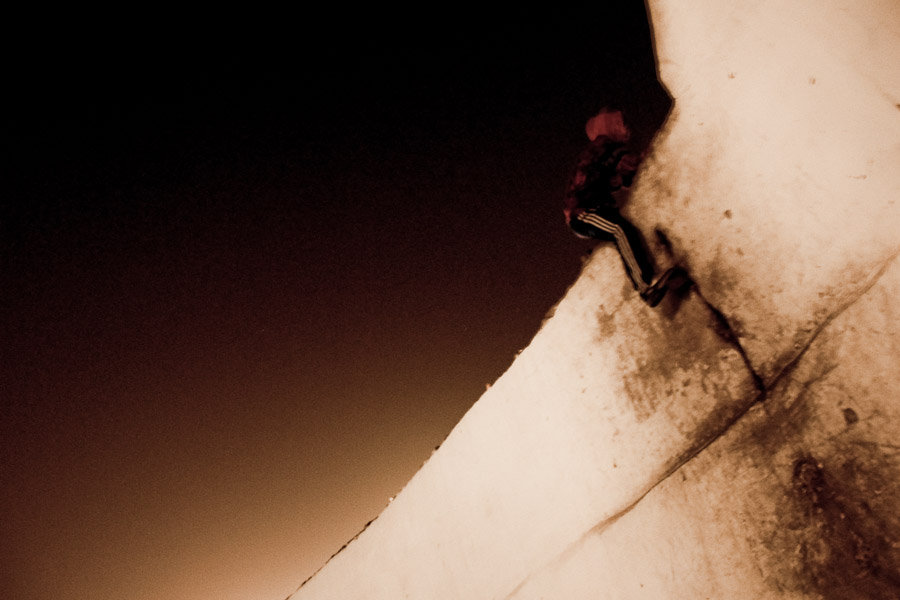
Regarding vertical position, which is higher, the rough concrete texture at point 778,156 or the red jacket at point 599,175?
the red jacket at point 599,175

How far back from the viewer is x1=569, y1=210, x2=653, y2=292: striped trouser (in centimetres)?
241

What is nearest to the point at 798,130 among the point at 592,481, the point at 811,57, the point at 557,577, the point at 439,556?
the point at 811,57

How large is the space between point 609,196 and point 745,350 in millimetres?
1350

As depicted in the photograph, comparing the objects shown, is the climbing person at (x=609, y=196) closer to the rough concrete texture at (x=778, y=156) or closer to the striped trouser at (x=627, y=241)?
the striped trouser at (x=627, y=241)

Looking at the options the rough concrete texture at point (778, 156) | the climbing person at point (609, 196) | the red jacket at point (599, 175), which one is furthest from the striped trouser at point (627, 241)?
the red jacket at point (599, 175)

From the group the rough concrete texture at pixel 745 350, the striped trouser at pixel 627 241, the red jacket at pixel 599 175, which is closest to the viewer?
the rough concrete texture at pixel 745 350

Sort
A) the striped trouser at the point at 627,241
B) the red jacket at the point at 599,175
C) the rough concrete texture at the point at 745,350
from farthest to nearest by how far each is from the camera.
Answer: the red jacket at the point at 599,175 < the striped trouser at the point at 627,241 < the rough concrete texture at the point at 745,350

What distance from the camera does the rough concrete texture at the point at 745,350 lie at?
1824mm

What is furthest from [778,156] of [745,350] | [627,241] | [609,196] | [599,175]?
[599,175]

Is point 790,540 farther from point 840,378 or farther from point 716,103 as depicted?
point 716,103

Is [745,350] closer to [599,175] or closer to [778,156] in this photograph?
[778,156]

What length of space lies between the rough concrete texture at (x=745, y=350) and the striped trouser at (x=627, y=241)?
0.31 feet

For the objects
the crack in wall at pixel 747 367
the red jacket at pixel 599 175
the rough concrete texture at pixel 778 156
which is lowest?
the crack in wall at pixel 747 367

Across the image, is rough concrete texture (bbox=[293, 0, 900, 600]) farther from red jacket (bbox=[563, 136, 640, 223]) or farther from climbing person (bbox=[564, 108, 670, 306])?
red jacket (bbox=[563, 136, 640, 223])
